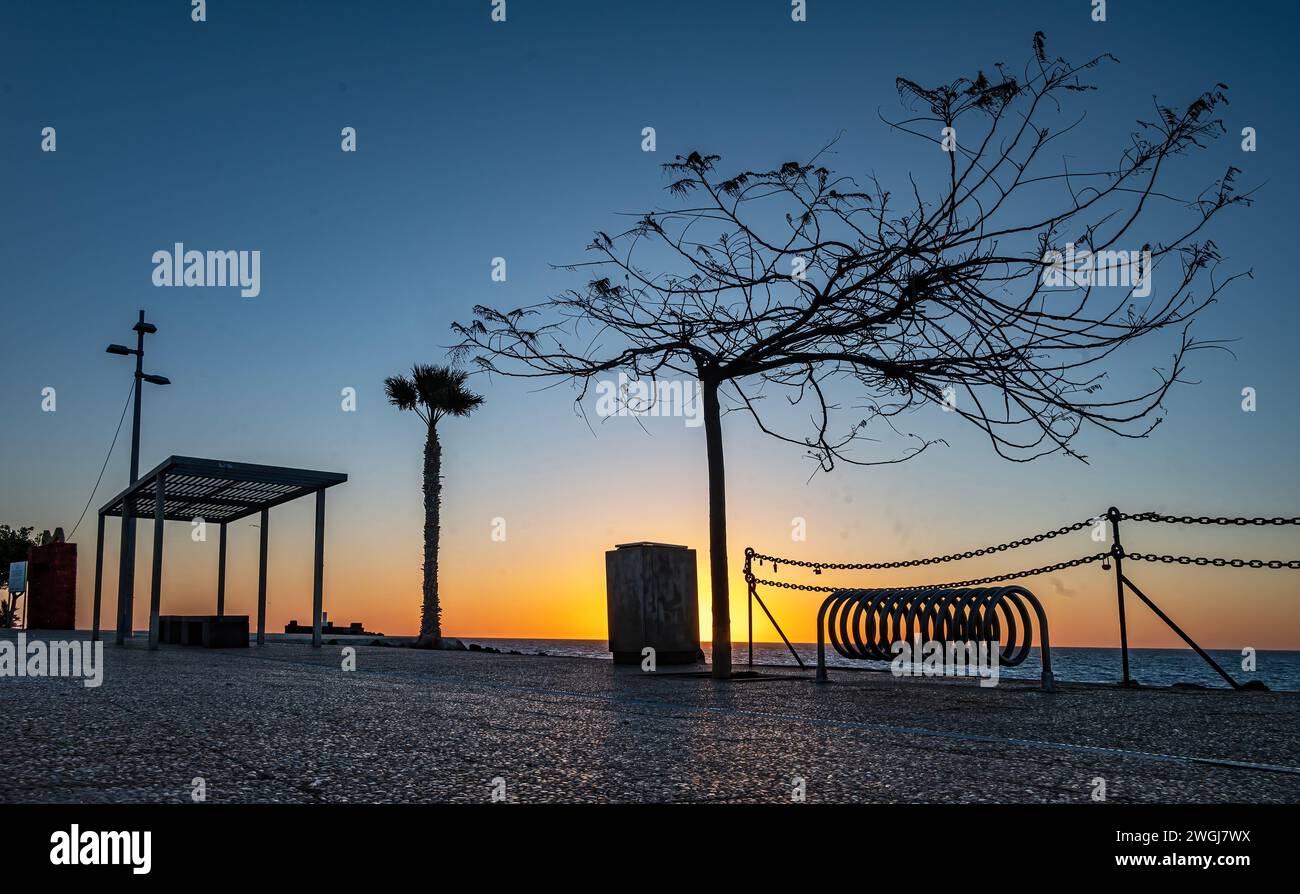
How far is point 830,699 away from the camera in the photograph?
6.91m

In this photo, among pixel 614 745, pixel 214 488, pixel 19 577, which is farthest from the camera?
pixel 19 577

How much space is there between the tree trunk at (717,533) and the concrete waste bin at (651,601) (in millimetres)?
2356

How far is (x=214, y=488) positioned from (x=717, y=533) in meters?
12.2

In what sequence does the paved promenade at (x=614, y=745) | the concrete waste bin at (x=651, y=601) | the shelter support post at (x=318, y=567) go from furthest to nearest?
the shelter support post at (x=318, y=567), the concrete waste bin at (x=651, y=601), the paved promenade at (x=614, y=745)

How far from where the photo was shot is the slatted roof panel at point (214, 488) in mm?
15836

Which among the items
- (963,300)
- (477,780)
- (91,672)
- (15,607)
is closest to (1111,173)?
(963,300)

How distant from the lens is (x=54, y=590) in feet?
121

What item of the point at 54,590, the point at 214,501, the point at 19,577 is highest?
the point at 214,501

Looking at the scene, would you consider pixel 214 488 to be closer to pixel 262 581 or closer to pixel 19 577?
pixel 262 581

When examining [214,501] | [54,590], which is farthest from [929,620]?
[54,590]

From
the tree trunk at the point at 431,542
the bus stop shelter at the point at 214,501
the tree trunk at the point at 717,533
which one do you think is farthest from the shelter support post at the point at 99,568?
the tree trunk at the point at 717,533

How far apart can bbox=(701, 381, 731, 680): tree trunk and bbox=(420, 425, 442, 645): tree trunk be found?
1876 centimetres

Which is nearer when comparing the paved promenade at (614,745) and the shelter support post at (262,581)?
the paved promenade at (614,745)

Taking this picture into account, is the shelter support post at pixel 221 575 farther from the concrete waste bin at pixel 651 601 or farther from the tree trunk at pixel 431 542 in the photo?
the concrete waste bin at pixel 651 601
